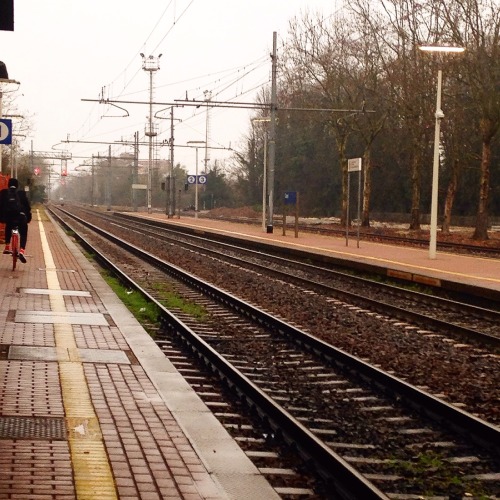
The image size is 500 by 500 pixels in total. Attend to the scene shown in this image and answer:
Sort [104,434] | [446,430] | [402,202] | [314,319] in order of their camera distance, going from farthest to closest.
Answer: [402,202], [314,319], [446,430], [104,434]

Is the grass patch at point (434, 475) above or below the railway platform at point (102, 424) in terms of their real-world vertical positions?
below

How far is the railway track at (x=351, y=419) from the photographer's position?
618 cm

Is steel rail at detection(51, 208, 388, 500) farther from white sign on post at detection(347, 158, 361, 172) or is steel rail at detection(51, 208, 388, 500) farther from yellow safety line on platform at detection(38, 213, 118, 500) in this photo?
white sign on post at detection(347, 158, 361, 172)

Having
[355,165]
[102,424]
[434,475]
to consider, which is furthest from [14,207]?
[434,475]

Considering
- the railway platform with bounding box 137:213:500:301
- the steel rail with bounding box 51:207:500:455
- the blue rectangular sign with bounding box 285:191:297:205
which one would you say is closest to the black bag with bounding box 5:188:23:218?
the steel rail with bounding box 51:207:500:455

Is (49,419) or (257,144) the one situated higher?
(257,144)

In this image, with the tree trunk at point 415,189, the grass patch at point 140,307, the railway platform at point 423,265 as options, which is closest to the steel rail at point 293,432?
the grass patch at point 140,307

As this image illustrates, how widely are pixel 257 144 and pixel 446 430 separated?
85.5 metres

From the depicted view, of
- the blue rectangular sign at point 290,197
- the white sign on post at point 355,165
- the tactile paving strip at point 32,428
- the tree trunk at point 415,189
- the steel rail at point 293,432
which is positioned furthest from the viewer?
the tree trunk at point 415,189

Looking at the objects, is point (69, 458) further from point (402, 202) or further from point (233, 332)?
point (402, 202)

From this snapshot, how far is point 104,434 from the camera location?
6.53 meters

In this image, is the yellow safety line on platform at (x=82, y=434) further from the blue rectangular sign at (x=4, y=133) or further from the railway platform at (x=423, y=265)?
the blue rectangular sign at (x=4, y=133)

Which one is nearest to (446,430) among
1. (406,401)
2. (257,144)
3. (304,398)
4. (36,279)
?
(406,401)

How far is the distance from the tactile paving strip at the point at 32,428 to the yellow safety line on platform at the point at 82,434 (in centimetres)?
Answer: 7
